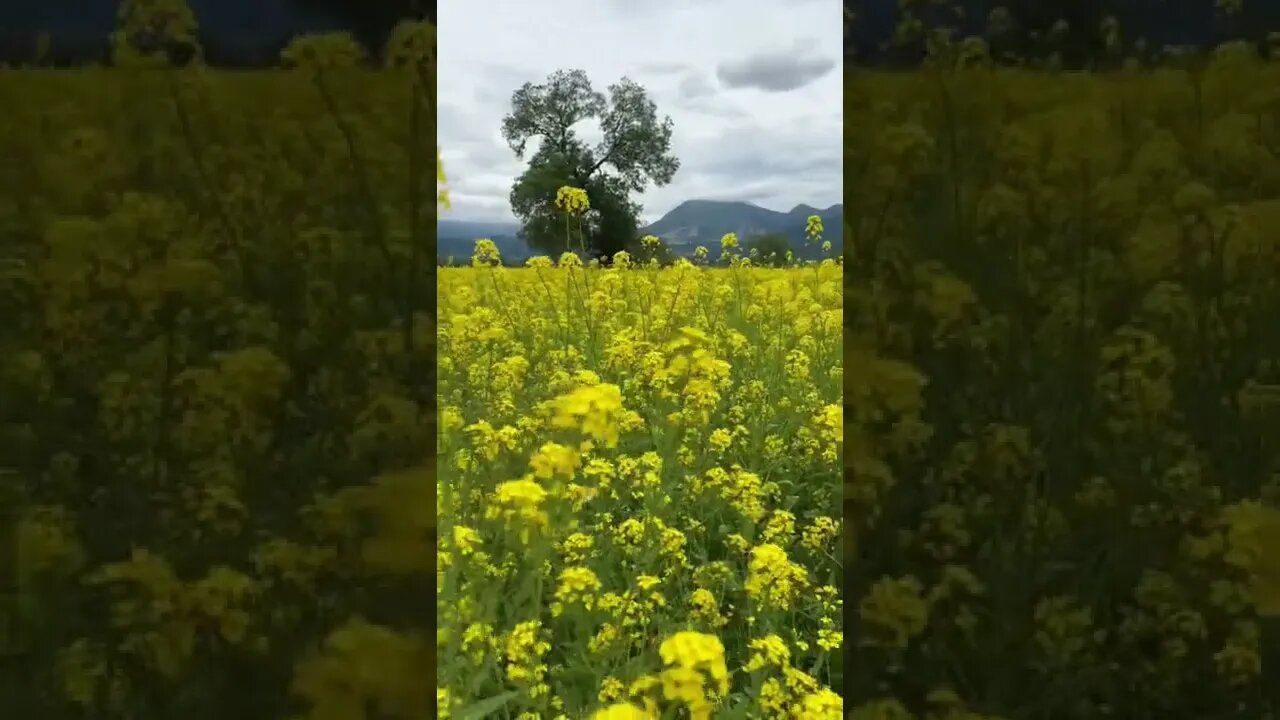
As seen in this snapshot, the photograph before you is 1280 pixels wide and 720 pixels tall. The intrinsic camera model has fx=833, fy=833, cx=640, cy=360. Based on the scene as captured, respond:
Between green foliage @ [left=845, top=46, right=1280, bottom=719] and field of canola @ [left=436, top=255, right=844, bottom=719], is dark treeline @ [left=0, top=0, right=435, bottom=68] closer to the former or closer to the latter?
field of canola @ [left=436, top=255, right=844, bottom=719]

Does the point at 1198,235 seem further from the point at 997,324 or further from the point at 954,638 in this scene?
the point at 954,638

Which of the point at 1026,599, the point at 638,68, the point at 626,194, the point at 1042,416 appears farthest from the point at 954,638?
the point at 638,68

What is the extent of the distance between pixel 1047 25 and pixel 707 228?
382 mm

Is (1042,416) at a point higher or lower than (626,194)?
lower

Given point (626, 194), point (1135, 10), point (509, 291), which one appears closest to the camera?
point (1135, 10)

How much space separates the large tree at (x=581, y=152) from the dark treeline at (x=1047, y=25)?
0.25 m

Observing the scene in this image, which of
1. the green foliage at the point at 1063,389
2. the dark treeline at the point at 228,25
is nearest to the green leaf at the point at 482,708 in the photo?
the green foliage at the point at 1063,389

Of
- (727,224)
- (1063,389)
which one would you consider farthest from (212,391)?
(1063,389)

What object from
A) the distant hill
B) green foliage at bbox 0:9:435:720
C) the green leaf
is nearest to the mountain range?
the distant hill

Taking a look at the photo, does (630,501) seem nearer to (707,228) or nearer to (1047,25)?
(707,228)

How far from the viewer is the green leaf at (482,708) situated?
0.83 metres

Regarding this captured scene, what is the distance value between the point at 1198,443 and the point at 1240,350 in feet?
0.32

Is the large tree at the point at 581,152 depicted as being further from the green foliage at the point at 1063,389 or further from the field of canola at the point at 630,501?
the green foliage at the point at 1063,389

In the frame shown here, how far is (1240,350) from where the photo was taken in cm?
80
